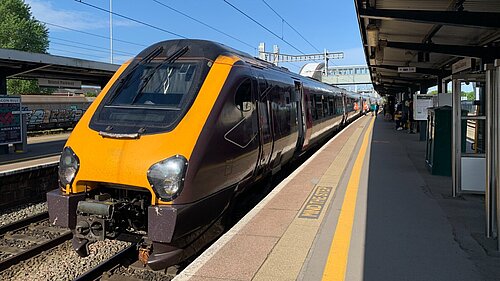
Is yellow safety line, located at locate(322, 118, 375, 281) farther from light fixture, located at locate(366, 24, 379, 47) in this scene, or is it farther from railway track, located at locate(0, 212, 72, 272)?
railway track, located at locate(0, 212, 72, 272)

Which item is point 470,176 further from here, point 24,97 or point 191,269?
point 24,97

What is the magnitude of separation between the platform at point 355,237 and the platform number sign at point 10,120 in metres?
10.6

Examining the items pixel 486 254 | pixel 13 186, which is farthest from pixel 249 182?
pixel 13 186

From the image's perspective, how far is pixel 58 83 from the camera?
1705cm

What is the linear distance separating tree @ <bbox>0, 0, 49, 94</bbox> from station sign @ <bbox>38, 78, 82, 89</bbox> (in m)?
34.7

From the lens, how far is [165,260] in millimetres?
4262

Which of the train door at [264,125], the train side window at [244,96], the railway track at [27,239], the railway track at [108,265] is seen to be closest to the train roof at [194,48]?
the train side window at [244,96]

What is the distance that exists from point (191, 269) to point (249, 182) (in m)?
2.46

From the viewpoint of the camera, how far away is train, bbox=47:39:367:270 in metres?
4.22

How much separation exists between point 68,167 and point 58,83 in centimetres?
1392

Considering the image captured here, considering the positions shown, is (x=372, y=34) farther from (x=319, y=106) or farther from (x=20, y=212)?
(x=20, y=212)

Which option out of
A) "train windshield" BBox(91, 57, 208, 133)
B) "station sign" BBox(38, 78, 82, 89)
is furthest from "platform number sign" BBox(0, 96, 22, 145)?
"train windshield" BBox(91, 57, 208, 133)

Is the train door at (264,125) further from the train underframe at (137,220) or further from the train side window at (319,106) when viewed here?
the train side window at (319,106)

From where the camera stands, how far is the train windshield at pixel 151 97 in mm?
4738
